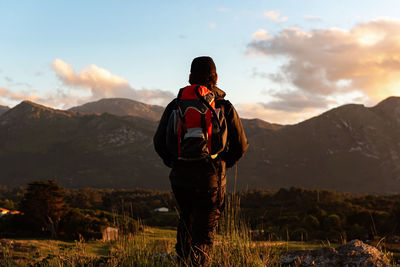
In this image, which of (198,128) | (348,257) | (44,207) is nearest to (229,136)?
(198,128)

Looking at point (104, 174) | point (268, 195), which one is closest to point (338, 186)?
point (104, 174)

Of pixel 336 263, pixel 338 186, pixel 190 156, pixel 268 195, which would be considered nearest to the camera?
pixel 190 156

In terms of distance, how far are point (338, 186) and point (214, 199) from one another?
19325 cm

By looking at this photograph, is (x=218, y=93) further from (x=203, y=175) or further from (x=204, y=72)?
(x=203, y=175)

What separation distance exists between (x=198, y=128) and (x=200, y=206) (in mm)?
898

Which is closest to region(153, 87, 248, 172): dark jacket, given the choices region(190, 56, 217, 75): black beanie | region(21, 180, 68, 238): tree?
region(190, 56, 217, 75): black beanie

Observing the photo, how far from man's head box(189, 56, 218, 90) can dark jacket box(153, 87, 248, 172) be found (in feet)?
0.37

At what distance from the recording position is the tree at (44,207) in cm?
2241

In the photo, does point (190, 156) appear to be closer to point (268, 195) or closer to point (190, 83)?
point (190, 83)

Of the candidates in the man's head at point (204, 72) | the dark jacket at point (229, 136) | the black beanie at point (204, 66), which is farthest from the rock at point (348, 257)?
the black beanie at point (204, 66)

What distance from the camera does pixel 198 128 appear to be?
3.78 m

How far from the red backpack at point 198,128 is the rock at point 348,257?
227 cm

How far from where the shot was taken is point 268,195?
56406 millimetres

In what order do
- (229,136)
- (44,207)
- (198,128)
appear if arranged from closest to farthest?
1. (198,128)
2. (229,136)
3. (44,207)
